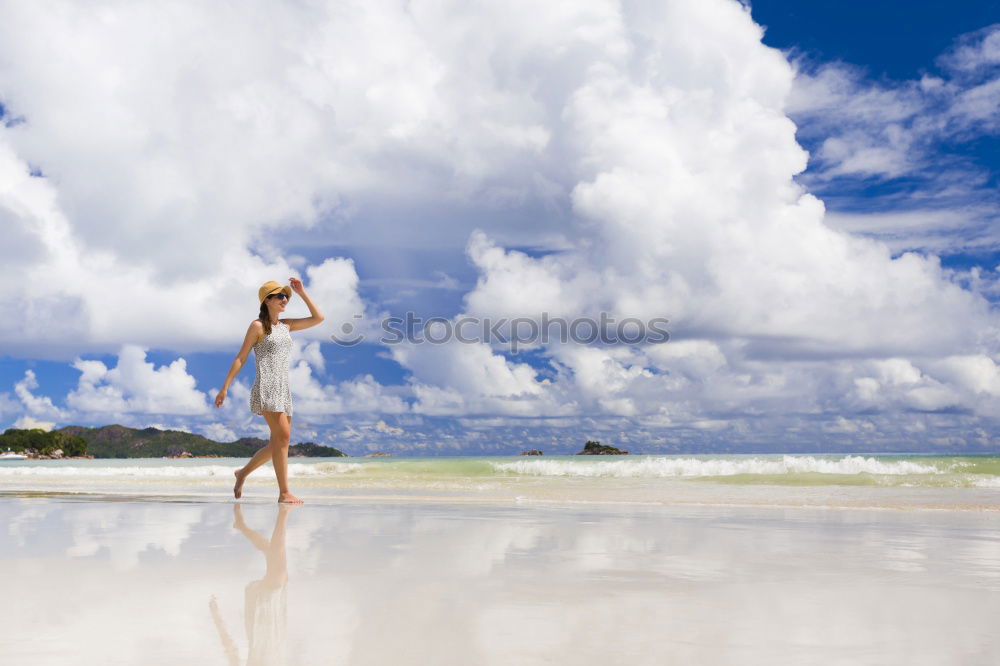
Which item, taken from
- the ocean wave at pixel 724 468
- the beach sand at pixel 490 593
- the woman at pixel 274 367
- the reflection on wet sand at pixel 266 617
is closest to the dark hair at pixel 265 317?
the woman at pixel 274 367

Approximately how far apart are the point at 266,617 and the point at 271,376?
5.52 m

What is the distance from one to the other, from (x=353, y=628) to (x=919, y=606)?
231 cm

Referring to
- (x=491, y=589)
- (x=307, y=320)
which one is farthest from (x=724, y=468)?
(x=491, y=589)

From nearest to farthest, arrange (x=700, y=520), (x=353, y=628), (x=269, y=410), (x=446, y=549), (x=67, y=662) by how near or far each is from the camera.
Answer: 1. (x=67, y=662)
2. (x=353, y=628)
3. (x=446, y=549)
4. (x=700, y=520)
5. (x=269, y=410)

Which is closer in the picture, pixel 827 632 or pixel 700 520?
pixel 827 632

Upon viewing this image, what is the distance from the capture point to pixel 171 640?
2.56 metres

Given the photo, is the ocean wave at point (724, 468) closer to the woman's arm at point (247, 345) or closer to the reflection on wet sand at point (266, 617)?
the woman's arm at point (247, 345)

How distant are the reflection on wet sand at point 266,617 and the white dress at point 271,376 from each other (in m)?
3.71

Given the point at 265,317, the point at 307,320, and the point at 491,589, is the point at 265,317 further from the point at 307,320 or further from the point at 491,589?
the point at 491,589

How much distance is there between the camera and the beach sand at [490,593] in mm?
2502

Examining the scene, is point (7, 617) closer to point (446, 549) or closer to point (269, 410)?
point (446, 549)

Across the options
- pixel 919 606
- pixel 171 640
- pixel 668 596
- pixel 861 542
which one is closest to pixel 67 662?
pixel 171 640

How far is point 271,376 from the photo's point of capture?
8.15m

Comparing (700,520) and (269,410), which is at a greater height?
(269,410)
